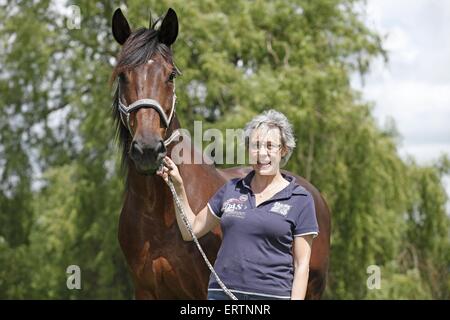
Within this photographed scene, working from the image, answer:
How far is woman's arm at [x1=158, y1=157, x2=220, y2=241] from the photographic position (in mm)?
3754

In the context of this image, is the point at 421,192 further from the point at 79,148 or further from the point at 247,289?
the point at 247,289

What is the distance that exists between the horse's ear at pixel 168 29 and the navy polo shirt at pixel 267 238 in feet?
4.77

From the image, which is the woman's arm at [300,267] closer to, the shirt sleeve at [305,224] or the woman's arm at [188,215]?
the shirt sleeve at [305,224]

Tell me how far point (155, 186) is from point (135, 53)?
827mm

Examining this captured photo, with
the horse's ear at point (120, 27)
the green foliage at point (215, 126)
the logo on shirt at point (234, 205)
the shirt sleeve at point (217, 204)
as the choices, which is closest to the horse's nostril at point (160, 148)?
the shirt sleeve at point (217, 204)

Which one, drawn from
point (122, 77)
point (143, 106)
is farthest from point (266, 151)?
point (122, 77)

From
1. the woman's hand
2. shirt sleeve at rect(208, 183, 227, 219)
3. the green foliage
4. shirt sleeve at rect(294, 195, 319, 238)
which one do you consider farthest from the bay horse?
the green foliage

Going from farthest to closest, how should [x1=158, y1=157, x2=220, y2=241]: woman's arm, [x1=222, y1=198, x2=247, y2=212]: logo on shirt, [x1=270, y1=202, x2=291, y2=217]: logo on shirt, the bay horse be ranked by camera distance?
the bay horse
[x1=158, y1=157, x2=220, y2=241]: woman's arm
[x1=222, y1=198, x2=247, y2=212]: logo on shirt
[x1=270, y1=202, x2=291, y2=217]: logo on shirt

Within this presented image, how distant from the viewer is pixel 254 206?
3.40m

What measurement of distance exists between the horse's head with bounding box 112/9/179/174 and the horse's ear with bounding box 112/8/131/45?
0.04 ft

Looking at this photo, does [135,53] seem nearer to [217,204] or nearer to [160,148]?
[160,148]

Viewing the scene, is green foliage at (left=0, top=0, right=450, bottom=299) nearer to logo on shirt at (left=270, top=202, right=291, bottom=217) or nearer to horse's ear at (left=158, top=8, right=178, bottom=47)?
horse's ear at (left=158, top=8, right=178, bottom=47)

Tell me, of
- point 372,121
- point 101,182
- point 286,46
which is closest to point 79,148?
point 101,182

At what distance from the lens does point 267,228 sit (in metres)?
3.32
